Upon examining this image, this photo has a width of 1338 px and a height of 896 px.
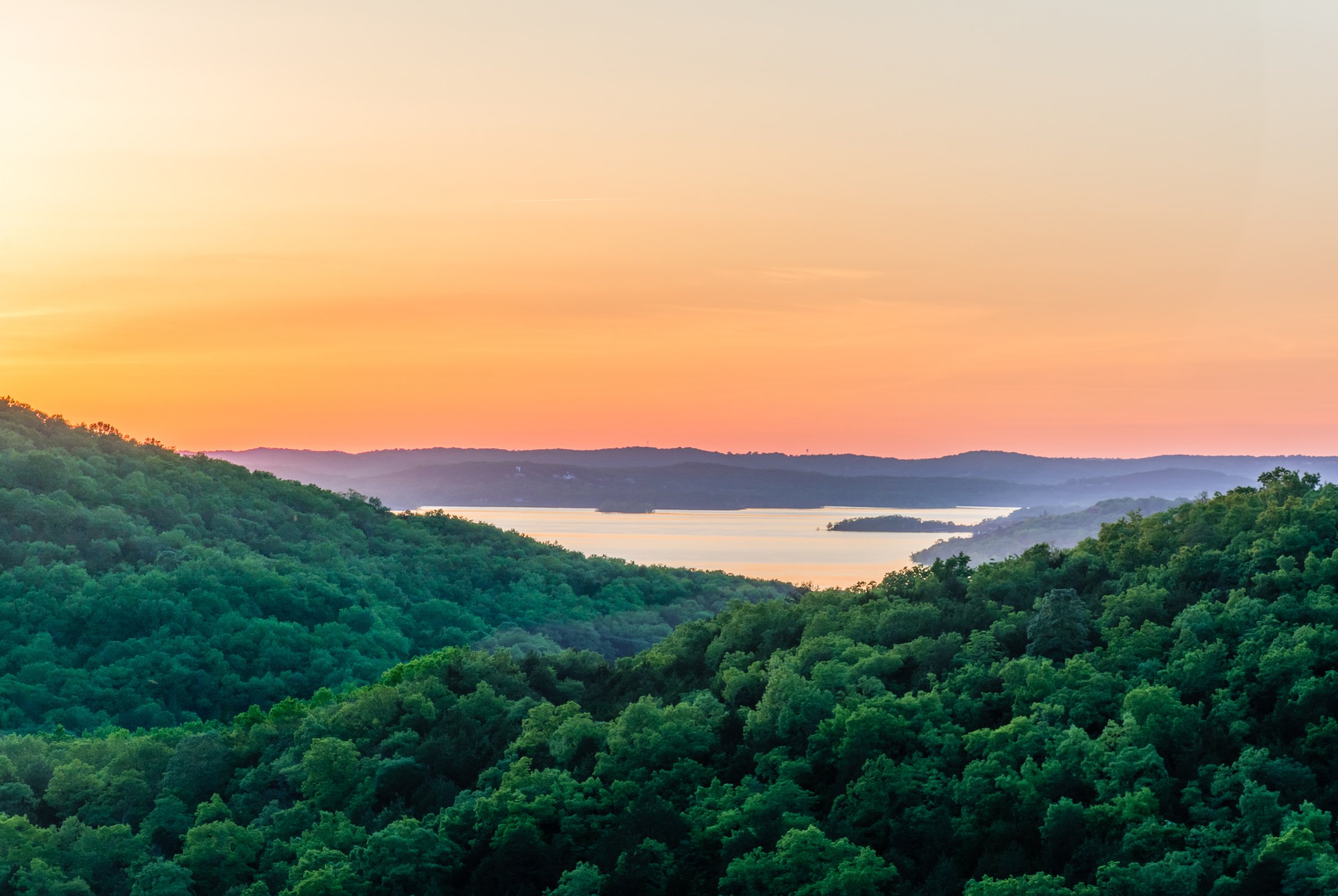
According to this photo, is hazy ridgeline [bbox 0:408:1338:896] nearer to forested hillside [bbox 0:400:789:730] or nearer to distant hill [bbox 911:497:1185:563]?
forested hillside [bbox 0:400:789:730]

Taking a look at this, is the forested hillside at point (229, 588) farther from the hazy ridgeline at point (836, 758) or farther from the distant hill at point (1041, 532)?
the distant hill at point (1041, 532)

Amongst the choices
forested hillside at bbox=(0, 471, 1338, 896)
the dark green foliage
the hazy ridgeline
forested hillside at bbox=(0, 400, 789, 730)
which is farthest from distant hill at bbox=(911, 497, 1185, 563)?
the dark green foliage

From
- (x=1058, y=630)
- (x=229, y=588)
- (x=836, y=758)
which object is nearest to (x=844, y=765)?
(x=836, y=758)

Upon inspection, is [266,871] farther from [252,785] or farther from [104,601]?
[104,601]

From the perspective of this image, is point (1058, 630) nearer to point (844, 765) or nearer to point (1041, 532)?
point (844, 765)

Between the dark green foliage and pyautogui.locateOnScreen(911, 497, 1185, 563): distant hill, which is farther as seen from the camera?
pyautogui.locateOnScreen(911, 497, 1185, 563): distant hill

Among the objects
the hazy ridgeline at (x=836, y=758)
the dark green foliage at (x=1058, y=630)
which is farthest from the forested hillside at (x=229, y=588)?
the dark green foliage at (x=1058, y=630)
